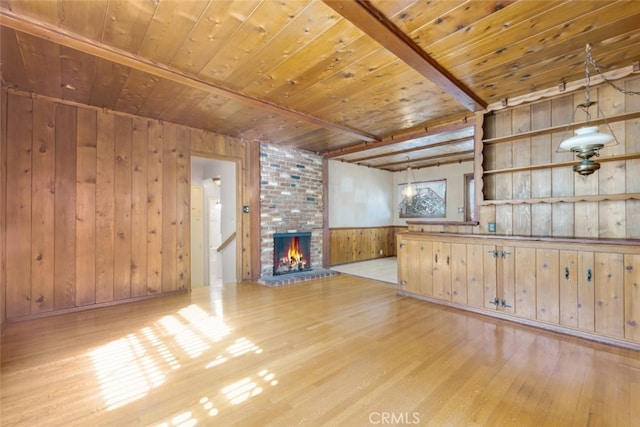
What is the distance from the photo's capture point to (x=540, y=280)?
2916mm

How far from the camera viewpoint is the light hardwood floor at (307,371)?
163 cm

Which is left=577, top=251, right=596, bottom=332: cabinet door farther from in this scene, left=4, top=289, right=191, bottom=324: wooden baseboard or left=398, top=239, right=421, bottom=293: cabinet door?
left=4, top=289, right=191, bottom=324: wooden baseboard

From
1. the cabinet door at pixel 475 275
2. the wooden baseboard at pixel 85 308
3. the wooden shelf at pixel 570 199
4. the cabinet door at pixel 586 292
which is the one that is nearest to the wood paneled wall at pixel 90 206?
the wooden baseboard at pixel 85 308

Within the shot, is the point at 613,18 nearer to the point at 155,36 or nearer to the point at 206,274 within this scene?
the point at 155,36

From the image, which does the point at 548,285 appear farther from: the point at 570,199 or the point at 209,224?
the point at 209,224

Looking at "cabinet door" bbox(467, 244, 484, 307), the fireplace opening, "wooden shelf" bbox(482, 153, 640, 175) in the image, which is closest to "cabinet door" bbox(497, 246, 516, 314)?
"cabinet door" bbox(467, 244, 484, 307)

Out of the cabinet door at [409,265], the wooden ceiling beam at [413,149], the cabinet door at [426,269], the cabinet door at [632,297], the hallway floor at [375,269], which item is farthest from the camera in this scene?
the hallway floor at [375,269]

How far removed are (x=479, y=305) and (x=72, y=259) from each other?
495cm

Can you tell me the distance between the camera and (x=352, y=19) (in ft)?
6.27

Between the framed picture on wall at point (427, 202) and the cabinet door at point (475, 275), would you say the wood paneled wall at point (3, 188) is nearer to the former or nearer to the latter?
the cabinet door at point (475, 275)

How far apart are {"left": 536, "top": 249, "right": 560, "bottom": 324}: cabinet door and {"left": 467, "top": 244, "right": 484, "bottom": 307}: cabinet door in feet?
1.77

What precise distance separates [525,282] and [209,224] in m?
6.04

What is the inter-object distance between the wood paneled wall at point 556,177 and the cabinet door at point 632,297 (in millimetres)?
547

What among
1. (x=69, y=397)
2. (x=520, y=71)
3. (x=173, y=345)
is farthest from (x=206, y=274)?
(x=520, y=71)
